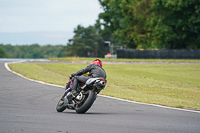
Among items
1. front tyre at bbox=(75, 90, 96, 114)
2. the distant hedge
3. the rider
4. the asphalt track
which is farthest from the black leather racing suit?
the distant hedge

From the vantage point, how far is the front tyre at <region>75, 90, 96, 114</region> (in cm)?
921

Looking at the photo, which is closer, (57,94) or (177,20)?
(57,94)

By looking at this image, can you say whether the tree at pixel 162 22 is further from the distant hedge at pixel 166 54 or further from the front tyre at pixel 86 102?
the front tyre at pixel 86 102

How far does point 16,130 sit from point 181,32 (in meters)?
58.6

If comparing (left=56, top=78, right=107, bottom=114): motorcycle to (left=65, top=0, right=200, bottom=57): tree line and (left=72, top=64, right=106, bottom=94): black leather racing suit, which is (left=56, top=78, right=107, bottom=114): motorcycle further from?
(left=65, top=0, right=200, bottom=57): tree line

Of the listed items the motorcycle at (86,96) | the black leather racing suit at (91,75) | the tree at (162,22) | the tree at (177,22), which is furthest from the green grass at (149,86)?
the tree at (162,22)

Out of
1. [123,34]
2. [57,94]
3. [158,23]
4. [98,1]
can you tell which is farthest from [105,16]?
[57,94]

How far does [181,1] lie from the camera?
5606 centimetres

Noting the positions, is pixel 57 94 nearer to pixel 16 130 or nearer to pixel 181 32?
pixel 16 130

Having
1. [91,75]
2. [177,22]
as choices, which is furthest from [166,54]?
[91,75]

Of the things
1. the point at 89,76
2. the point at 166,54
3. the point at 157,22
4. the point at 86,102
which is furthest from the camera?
the point at 157,22

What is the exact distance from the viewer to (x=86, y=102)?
9.24 metres

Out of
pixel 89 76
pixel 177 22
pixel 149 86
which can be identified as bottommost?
pixel 149 86

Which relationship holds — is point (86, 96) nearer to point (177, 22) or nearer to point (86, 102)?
point (86, 102)
